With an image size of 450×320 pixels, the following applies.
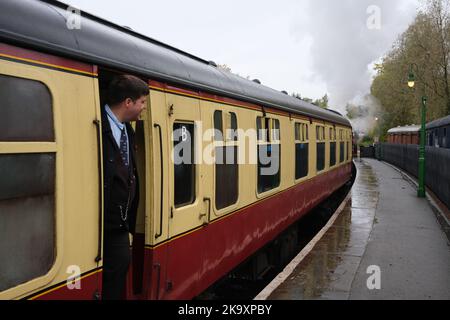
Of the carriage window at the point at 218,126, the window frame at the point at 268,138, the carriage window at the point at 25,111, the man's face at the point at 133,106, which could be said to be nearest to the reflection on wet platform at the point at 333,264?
the window frame at the point at 268,138

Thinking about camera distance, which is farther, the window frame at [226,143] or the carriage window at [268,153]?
the carriage window at [268,153]

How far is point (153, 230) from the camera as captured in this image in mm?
3703

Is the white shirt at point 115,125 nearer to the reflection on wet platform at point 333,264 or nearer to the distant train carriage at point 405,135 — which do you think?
the reflection on wet platform at point 333,264

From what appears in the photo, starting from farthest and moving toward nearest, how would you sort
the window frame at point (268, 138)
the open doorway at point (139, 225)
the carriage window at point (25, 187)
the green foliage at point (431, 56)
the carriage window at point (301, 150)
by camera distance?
1. the green foliage at point (431, 56)
2. the carriage window at point (301, 150)
3. the window frame at point (268, 138)
4. the open doorway at point (139, 225)
5. the carriage window at point (25, 187)

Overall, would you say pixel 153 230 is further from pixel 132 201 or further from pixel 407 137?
pixel 407 137

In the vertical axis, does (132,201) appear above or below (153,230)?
above

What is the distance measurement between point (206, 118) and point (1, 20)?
2.56m

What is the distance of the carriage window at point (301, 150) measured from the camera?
889 cm

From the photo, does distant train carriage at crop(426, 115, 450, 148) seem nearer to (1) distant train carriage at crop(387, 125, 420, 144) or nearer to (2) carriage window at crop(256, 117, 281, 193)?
(1) distant train carriage at crop(387, 125, 420, 144)

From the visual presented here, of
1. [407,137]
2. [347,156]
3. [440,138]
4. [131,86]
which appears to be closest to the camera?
[131,86]

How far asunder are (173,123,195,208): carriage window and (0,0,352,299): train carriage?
2 cm

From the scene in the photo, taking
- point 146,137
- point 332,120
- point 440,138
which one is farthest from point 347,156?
point 146,137

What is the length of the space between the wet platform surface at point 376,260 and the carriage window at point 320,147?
55.0 inches

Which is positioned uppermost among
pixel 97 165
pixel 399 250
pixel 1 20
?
pixel 1 20
